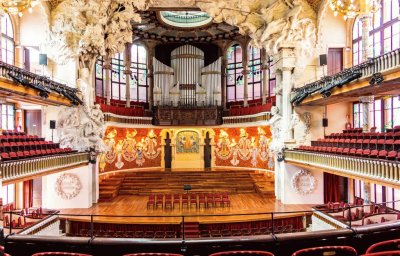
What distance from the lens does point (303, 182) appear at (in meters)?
18.5

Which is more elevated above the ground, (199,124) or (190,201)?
(199,124)

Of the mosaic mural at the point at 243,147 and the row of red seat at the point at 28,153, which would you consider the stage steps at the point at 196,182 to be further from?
the row of red seat at the point at 28,153

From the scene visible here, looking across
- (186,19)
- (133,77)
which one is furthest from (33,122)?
(186,19)

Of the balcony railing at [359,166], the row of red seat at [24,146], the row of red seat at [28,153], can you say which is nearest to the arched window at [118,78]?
the row of red seat at [28,153]

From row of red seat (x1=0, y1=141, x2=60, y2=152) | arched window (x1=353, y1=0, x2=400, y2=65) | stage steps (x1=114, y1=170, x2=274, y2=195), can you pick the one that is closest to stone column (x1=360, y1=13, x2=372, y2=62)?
arched window (x1=353, y1=0, x2=400, y2=65)

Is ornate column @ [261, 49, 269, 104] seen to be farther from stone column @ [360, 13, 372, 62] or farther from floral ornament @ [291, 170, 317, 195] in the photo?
stone column @ [360, 13, 372, 62]

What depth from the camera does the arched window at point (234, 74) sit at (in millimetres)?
26984

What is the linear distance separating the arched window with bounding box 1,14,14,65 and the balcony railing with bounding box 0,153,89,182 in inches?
231

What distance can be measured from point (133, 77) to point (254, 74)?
880 cm

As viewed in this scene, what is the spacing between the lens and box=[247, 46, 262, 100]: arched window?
2603cm

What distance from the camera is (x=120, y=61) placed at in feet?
85.6

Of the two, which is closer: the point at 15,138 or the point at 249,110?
the point at 15,138

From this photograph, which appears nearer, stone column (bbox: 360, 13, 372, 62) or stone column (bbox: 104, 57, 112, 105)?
stone column (bbox: 360, 13, 372, 62)

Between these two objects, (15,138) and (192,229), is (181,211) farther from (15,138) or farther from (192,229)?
(15,138)
